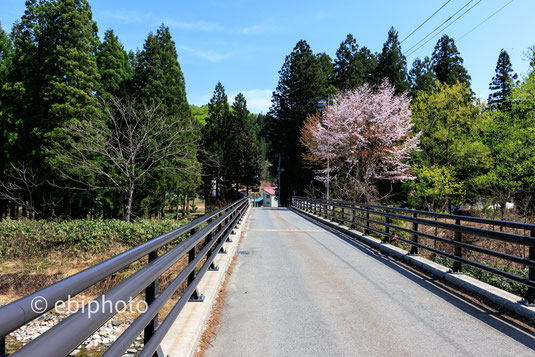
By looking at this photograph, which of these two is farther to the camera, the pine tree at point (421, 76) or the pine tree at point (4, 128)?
the pine tree at point (421, 76)

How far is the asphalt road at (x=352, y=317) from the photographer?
368cm

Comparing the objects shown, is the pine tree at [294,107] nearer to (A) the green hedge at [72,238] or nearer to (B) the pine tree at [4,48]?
(B) the pine tree at [4,48]

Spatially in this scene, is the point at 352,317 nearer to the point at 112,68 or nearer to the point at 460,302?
the point at 460,302

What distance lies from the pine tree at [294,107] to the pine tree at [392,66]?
30.3 feet

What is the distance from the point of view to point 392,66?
4950cm

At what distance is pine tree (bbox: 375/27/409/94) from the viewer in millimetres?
49066

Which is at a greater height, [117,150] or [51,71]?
[51,71]

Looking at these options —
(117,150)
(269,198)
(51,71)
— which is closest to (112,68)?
(51,71)

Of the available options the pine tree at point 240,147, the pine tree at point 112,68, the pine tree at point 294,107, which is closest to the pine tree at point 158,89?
the pine tree at point 112,68

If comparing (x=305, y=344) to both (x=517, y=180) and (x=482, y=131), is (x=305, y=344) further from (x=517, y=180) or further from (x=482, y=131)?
(x=482, y=131)

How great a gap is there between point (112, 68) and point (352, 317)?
3998 cm

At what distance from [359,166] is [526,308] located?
22773mm

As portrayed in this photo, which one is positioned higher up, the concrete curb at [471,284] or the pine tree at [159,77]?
the pine tree at [159,77]

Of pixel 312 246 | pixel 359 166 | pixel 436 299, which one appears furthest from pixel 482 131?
pixel 436 299
